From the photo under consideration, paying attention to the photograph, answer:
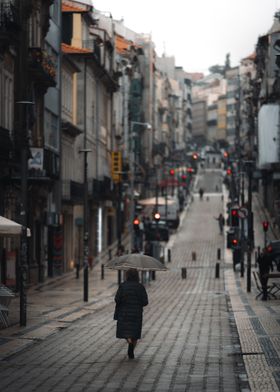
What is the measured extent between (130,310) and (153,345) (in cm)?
315

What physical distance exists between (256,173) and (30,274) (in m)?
66.1

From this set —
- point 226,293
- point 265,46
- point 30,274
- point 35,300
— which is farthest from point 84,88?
point 265,46

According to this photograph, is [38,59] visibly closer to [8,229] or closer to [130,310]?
[8,229]

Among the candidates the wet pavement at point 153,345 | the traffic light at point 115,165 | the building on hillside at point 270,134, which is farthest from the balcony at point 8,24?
the traffic light at point 115,165

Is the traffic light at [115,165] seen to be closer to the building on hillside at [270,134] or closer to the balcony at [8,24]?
the building on hillside at [270,134]

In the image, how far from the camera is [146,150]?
144m

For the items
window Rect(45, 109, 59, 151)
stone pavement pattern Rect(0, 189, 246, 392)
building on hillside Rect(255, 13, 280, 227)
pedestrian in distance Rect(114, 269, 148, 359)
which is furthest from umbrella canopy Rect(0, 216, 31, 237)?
building on hillside Rect(255, 13, 280, 227)

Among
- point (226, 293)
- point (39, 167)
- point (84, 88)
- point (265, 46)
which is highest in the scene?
point (265, 46)

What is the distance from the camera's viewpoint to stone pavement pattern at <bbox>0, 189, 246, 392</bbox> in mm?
16734

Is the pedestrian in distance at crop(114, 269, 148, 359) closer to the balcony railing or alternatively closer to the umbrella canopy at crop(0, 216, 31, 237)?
the umbrella canopy at crop(0, 216, 31, 237)

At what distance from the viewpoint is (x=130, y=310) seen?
784 inches

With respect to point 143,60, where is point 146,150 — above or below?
below

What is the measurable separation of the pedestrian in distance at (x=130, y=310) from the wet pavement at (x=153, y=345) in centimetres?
45

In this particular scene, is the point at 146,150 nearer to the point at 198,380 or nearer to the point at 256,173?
the point at 256,173
